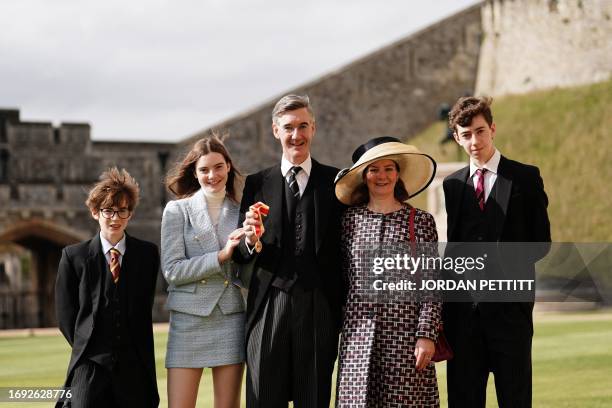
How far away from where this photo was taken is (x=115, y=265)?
501cm

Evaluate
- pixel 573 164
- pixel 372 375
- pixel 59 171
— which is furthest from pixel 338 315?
pixel 59 171

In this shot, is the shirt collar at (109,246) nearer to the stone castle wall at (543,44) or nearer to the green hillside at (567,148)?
the green hillside at (567,148)

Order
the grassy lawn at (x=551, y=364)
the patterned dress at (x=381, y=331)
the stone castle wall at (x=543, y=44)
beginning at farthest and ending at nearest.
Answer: the stone castle wall at (x=543, y=44) < the grassy lawn at (x=551, y=364) < the patterned dress at (x=381, y=331)

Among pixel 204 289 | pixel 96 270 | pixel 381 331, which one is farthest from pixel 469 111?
pixel 96 270

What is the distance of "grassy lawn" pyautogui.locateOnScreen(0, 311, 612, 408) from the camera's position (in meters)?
7.26

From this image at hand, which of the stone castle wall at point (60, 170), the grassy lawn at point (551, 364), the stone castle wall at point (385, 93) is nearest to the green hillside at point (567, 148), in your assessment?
the stone castle wall at point (385, 93)

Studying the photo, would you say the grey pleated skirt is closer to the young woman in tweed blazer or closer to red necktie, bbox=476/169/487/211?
the young woman in tweed blazer

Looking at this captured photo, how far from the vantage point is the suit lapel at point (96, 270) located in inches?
194

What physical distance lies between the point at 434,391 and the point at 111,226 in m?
1.83

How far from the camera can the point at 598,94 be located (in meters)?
24.3

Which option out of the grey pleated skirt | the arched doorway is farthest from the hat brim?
the arched doorway

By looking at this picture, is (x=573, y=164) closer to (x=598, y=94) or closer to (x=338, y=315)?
(x=598, y=94)

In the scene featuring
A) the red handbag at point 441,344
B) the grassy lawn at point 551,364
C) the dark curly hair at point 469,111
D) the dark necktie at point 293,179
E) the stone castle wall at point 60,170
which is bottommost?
the grassy lawn at point 551,364

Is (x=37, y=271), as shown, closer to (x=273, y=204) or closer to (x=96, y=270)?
(x=96, y=270)
